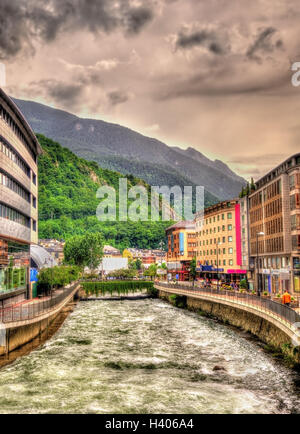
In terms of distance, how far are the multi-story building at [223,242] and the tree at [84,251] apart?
42911 mm

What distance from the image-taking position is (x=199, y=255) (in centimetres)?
12875

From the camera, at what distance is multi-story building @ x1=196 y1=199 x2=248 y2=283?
99.9 meters

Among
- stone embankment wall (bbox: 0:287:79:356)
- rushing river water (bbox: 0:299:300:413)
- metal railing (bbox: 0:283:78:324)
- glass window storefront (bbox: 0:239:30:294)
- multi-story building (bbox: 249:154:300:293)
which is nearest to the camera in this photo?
rushing river water (bbox: 0:299:300:413)

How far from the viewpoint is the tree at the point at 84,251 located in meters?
155

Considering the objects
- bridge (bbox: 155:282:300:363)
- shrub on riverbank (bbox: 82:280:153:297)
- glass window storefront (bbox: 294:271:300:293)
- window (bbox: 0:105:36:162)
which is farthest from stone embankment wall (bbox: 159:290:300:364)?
shrub on riverbank (bbox: 82:280:153:297)

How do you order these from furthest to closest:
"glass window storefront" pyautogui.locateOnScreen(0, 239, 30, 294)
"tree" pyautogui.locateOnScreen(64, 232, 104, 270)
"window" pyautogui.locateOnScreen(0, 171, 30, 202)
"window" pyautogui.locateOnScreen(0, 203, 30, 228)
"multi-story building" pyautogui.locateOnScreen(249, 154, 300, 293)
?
"tree" pyautogui.locateOnScreen(64, 232, 104, 270)
"multi-story building" pyautogui.locateOnScreen(249, 154, 300, 293)
"window" pyautogui.locateOnScreen(0, 203, 30, 228)
"window" pyautogui.locateOnScreen(0, 171, 30, 202)
"glass window storefront" pyautogui.locateOnScreen(0, 239, 30, 294)

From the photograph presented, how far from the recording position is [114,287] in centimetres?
11969

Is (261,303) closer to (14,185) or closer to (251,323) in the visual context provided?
(251,323)

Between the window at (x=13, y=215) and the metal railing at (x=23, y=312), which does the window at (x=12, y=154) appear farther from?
the metal railing at (x=23, y=312)

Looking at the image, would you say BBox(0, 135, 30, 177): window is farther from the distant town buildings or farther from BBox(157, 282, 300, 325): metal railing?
BBox(157, 282, 300, 325): metal railing

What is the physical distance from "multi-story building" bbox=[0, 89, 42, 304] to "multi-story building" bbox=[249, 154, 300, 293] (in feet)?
89.0

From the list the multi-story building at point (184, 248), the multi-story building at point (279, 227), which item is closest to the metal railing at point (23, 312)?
the multi-story building at point (279, 227)

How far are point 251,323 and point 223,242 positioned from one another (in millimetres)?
64615

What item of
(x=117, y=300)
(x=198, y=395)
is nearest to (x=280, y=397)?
(x=198, y=395)
